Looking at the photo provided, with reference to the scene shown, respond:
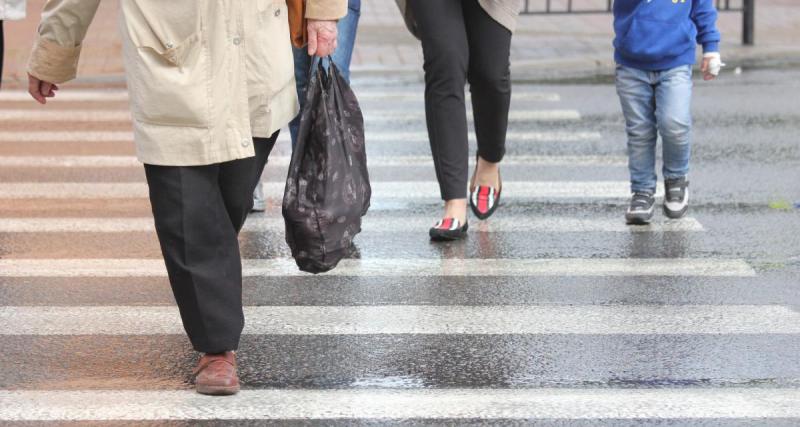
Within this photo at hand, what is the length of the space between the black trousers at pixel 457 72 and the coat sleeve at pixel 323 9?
1.76 meters

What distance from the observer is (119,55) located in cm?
1274

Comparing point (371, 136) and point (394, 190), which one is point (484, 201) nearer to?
point (394, 190)

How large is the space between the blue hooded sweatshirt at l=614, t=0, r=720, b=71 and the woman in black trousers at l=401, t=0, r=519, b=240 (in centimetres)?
64

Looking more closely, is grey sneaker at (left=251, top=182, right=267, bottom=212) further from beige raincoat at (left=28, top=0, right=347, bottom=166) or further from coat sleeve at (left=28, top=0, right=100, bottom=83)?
beige raincoat at (left=28, top=0, right=347, bottom=166)

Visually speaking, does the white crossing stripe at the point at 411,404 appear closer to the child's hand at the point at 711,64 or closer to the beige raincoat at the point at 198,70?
the beige raincoat at the point at 198,70

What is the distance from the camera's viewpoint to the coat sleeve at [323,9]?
4441 mm

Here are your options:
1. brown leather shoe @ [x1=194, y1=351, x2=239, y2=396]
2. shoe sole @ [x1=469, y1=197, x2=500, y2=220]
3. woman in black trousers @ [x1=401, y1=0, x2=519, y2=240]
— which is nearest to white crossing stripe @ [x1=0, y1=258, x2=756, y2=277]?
woman in black trousers @ [x1=401, y1=0, x2=519, y2=240]

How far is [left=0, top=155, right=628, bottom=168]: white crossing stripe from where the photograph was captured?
8.41m

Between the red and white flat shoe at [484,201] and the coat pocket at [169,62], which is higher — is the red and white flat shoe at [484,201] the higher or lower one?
the lower one

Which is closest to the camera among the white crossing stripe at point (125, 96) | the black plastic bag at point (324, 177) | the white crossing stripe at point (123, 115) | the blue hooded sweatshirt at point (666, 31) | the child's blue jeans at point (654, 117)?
the black plastic bag at point (324, 177)

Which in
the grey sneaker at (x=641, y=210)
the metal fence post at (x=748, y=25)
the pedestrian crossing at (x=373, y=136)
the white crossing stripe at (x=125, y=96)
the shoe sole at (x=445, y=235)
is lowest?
the metal fence post at (x=748, y=25)

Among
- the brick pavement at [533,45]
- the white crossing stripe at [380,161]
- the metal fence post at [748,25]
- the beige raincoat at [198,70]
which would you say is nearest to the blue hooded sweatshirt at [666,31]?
the white crossing stripe at [380,161]

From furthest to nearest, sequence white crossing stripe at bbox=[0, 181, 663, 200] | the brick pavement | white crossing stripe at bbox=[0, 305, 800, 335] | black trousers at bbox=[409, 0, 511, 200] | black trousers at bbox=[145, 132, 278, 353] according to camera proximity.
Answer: the brick pavement → white crossing stripe at bbox=[0, 181, 663, 200] → black trousers at bbox=[409, 0, 511, 200] → white crossing stripe at bbox=[0, 305, 800, 335] → black trousers at bbox=[145, 132, 278, 353]

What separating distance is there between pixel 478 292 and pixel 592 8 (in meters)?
10.9
